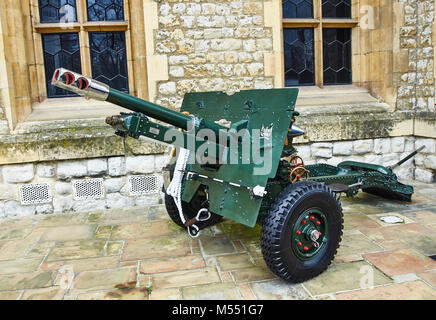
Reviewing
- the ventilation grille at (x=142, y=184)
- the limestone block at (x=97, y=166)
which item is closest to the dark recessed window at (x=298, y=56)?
the ventilation grille at (x=142, y=184)

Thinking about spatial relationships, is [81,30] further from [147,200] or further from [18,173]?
[147,200]

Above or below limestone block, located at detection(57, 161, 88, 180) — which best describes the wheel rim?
below

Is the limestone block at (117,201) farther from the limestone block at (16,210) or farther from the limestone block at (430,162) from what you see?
the limestone block at (430,162)

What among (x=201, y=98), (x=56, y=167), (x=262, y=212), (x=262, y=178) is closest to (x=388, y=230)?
(x=262, y=212)

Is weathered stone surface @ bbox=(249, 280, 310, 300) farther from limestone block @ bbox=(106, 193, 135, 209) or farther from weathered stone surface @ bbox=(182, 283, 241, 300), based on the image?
limestone block @ bbox=(106, 193, 135, 209)

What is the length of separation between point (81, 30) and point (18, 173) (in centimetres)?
203

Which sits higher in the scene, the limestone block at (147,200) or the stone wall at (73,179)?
the stone wall at (73,179)

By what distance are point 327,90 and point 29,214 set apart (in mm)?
4489

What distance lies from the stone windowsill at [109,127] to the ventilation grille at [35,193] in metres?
0.35

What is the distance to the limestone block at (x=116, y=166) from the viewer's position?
5.11 meters

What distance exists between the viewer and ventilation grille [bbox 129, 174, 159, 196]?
5.22m

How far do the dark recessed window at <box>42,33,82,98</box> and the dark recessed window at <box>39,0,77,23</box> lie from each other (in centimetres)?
19

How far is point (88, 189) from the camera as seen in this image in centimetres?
510

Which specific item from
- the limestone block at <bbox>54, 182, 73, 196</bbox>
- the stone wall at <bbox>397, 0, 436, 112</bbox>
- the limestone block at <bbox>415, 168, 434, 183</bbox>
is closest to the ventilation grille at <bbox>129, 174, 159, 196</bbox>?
the limestone block at <bbox>54, 182, 73, 196</bbox>
